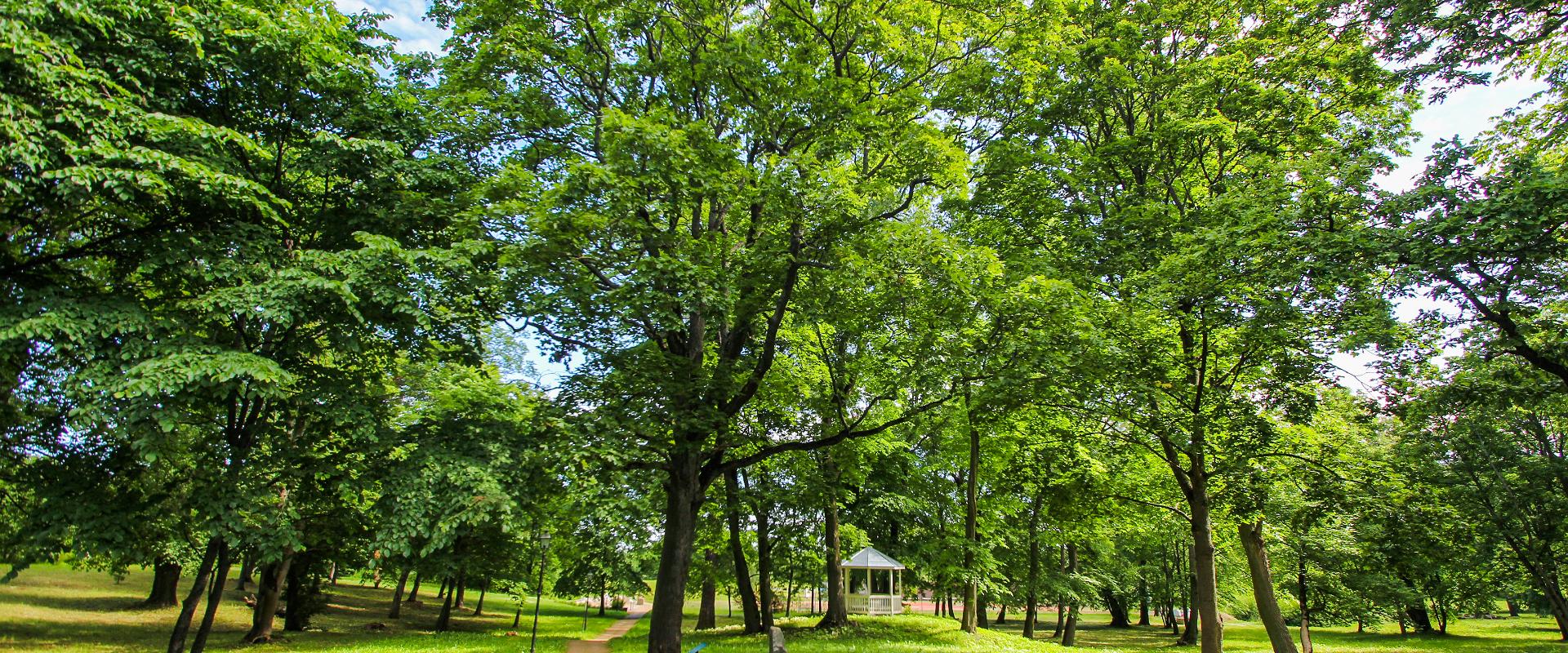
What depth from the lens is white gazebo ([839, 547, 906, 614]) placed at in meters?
26.4

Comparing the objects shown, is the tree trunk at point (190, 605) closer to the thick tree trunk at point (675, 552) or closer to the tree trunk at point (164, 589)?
the thick tree trunk at point (675, 552)

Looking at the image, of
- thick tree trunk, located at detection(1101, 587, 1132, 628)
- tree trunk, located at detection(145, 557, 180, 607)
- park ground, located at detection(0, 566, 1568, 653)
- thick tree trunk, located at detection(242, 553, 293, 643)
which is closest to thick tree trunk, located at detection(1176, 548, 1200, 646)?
park ground, located at detection(0, 566, 1568, 653)

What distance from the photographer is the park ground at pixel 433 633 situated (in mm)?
17203

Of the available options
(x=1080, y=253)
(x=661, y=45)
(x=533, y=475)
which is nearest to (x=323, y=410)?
(x=533, y=475)

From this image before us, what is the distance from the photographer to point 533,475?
10906 mm

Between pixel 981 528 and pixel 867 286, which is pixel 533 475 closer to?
pixel 867 286

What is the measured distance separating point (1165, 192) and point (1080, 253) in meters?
3.30

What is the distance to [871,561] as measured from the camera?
26312 millimetres

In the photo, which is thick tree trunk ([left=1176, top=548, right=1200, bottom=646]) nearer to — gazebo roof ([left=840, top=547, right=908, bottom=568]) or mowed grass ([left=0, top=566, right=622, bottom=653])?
gazebo roof ([left=840, top=547, right=908, bottom=568])

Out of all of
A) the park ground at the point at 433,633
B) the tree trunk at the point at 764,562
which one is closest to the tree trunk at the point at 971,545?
the park ground at the point at 433,633

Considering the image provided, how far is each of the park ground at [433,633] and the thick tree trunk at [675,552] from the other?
4.49 metres

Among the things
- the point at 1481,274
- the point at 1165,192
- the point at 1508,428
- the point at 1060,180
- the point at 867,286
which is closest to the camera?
the point at 1481,274

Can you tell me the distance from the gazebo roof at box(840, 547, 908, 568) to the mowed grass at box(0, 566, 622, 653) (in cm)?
1054

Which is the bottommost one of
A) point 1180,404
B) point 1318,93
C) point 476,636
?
point 476,636
